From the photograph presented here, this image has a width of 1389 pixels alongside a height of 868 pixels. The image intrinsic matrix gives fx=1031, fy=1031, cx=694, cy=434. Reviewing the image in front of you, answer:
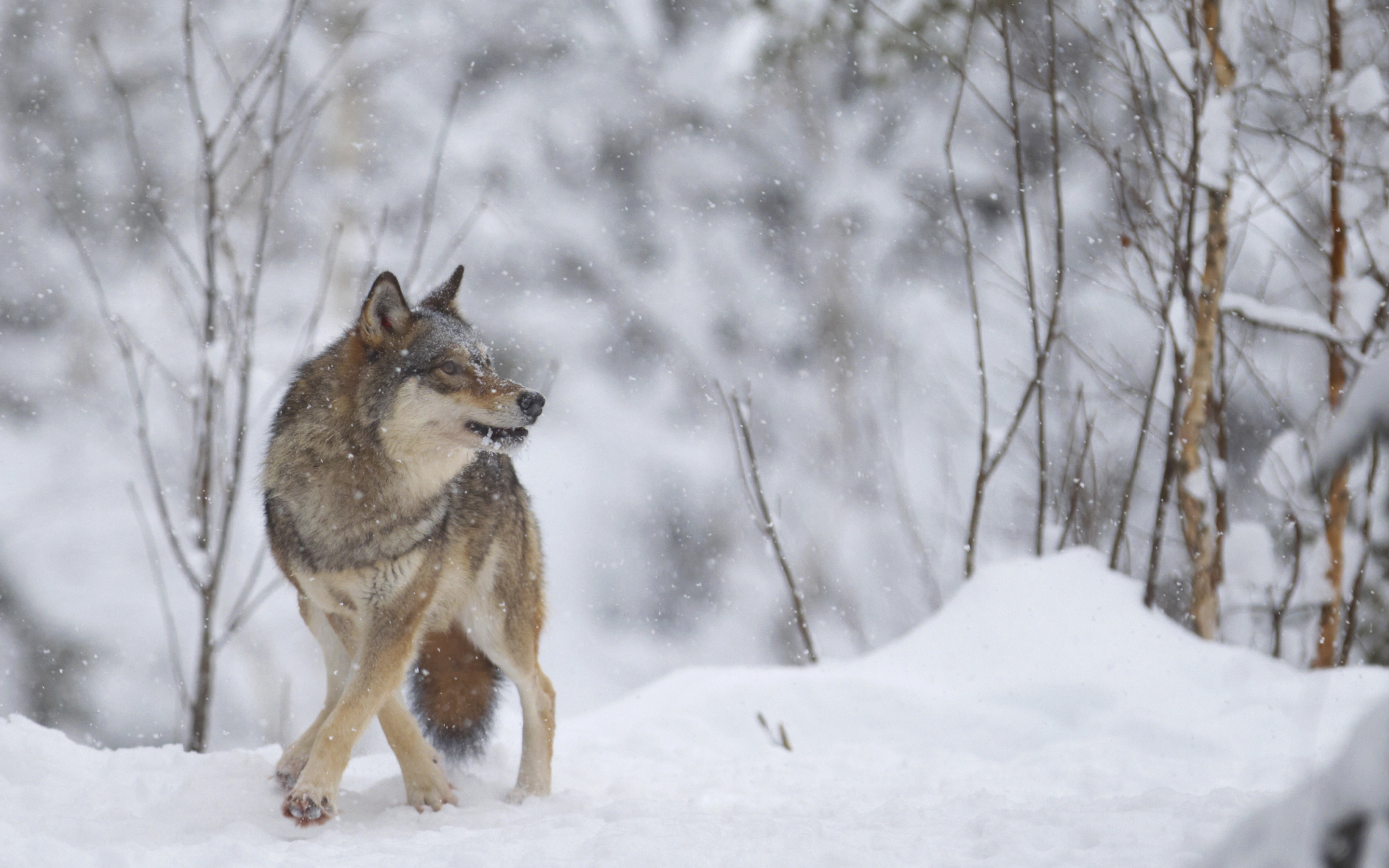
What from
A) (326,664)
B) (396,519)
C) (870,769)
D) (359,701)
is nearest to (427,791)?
(359,701)

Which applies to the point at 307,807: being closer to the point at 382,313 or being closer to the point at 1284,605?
the point at 382,313

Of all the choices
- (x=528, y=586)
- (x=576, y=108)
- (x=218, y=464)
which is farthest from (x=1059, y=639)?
(x=576, y=108)

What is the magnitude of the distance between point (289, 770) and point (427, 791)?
1.51ft

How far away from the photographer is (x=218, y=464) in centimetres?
454

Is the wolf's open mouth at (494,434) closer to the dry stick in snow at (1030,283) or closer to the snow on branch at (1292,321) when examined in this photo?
the dry stick in snow at (1030,283)

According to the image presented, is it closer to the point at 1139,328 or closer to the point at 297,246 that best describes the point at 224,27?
the point at 297,246

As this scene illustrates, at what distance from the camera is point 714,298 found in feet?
40.1

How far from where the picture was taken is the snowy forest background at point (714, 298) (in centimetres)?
495

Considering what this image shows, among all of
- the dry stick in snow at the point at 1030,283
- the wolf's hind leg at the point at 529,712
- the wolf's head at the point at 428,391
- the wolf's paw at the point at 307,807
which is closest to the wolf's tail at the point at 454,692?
the wolf's hind leg at the point at 529,712

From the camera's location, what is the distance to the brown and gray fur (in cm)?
307

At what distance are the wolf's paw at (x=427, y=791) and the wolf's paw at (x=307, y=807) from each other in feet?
1.42

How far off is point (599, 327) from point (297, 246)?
3.32 metres

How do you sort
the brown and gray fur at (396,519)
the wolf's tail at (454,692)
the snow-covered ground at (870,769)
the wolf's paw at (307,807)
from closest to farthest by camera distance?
the snow-covered ground at (870,769) → the wolf's paw at (307,807) → the brown and gray fur at (396,519) → the wolf's tail at (454,692)

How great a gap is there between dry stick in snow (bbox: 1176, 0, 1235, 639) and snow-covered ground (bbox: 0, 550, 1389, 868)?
0.46 m
